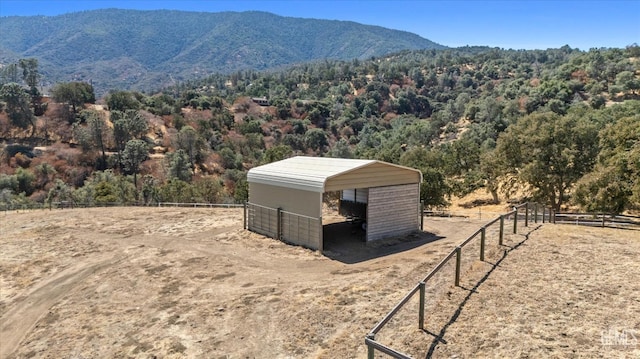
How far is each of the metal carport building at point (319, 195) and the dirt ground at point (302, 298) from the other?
0.80 m

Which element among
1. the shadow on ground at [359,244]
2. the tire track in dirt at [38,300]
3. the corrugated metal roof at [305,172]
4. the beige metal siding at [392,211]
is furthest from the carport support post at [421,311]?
the tire track in dirt at [38,300]

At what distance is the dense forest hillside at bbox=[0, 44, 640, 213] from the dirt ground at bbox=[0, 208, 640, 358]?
13352mm

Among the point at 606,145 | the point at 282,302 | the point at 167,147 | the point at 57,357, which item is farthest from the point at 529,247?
the point at 167,147

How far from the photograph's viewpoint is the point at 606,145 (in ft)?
86.7

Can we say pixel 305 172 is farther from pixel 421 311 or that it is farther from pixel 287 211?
pixel 421 311

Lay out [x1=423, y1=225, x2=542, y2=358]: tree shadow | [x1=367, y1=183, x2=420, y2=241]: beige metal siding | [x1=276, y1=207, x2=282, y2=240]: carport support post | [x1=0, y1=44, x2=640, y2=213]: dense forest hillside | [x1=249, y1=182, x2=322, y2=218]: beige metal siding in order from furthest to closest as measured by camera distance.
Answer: [x1=0, y1=44, x2=640, y2=213]: dense forest hillside, [x1=276, y1=207, x2=282, y2=240]: carport support post, [x1=367, y1=183, x2=420, y2=241]: beige metal siding, [x1=249, y1=182, x2=322, y2=218]: beige metal siding, [x1=423, y1=225, x2=542, y2=358]: tree shadow

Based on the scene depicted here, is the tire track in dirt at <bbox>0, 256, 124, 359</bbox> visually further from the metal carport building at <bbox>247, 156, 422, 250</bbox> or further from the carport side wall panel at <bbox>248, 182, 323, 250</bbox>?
the metal carport building at <bbox>247, 156, 422, 250</bbox>

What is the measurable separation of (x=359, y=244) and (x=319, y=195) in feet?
9.54

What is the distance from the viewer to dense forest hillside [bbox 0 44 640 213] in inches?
1130

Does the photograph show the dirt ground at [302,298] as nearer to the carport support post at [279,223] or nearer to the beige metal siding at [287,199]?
the carport support post at [279,223]

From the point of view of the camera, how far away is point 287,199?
17.4 meters

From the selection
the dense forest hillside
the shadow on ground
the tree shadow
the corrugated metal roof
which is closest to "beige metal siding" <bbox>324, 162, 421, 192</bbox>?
the corrugated metal roof

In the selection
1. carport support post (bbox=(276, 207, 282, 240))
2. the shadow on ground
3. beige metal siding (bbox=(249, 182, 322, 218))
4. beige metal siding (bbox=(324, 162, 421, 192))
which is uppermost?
beige metal siding (bbox=(324, 162, 421, 192))

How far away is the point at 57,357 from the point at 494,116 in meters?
83.0
